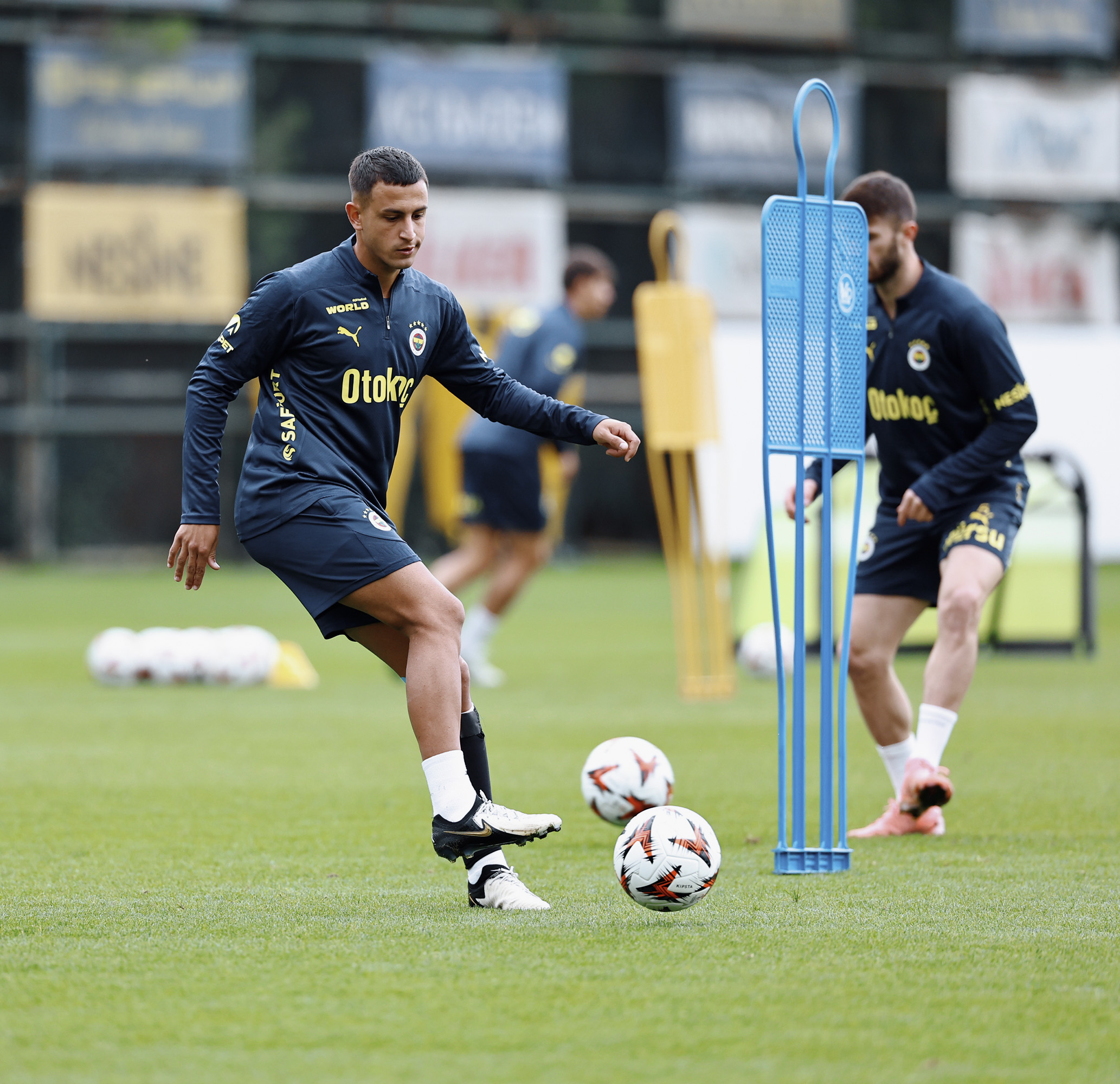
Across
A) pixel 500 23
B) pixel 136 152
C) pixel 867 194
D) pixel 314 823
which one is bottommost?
pixel 314 823

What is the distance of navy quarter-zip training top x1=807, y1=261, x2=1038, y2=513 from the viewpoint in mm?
6211

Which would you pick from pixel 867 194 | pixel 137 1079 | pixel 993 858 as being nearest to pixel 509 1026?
pixel 137 1079

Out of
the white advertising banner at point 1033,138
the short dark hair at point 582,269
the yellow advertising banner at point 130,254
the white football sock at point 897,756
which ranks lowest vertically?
the white football sock at point 897,756

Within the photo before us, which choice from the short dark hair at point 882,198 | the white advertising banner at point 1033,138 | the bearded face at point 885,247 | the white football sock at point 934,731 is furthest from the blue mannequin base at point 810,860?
the white advertising banner at point 1033,138

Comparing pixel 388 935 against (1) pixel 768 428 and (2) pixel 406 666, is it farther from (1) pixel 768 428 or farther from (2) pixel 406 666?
(1) pixel 768 428

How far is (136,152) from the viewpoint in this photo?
2436 centimetres

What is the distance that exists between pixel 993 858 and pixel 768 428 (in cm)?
157

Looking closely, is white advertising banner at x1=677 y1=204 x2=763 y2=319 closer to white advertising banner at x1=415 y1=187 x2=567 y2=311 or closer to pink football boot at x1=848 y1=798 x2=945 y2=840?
white advertising banner at x1=415 y1=187 x2=567 y2=311

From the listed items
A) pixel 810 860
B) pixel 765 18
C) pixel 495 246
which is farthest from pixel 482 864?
pixel 765 18

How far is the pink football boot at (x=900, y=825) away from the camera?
20.7 ft

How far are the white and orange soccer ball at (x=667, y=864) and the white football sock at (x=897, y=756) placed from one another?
1.98m

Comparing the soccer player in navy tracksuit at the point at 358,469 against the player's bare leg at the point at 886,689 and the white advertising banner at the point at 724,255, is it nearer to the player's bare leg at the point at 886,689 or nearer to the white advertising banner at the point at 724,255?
the player's bare leg at the point at 886,689

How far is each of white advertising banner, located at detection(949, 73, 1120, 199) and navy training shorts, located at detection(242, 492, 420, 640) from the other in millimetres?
23785

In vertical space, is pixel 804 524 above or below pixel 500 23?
below
